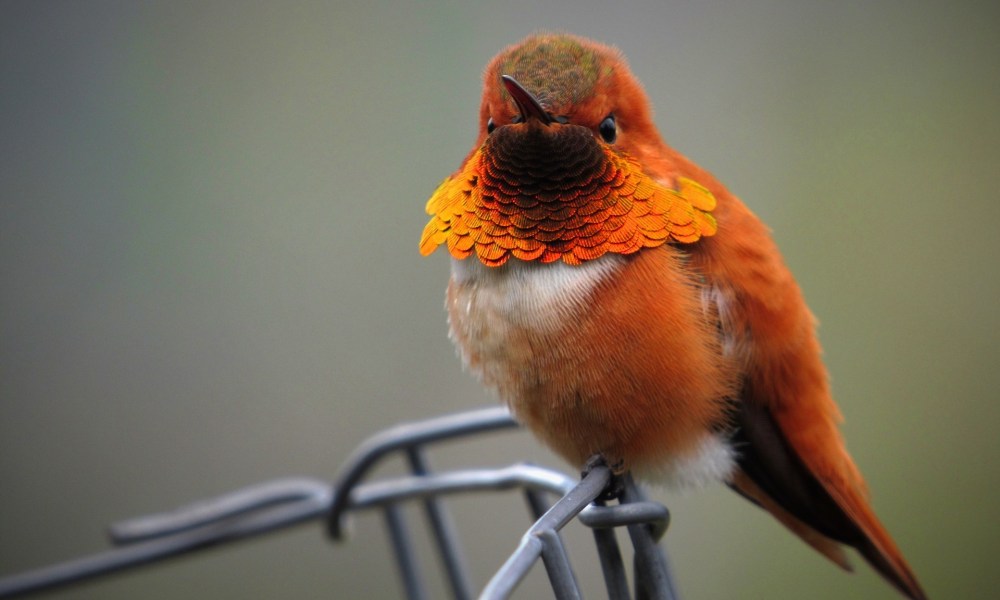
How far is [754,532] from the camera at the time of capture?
125 inches

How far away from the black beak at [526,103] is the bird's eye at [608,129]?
0.35 feet

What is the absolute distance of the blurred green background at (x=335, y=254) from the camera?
304cm

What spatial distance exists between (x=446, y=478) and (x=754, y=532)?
2012 mm

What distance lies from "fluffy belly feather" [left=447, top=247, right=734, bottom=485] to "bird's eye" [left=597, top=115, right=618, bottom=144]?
0.18 m

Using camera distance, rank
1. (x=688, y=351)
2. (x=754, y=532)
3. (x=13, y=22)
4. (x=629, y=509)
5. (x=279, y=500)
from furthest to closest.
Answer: (x=754, y=532) < (x=13, y=22) < (x=279, y=500) < (x=688, y=351) < (x=629, y=509)

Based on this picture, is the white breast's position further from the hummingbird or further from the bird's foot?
the bird's foot

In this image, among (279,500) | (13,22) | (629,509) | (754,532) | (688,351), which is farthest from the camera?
(754,532)

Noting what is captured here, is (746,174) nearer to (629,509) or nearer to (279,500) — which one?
(279,500)

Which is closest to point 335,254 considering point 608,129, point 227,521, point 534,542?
point 227,521

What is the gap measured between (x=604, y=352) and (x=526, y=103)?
1.15ft

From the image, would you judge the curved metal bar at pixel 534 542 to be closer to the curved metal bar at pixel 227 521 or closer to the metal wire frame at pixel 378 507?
the metal wire frame at pixel 378 507

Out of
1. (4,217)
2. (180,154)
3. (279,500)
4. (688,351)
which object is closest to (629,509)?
(688,351)

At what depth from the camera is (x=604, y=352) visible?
1323 mm

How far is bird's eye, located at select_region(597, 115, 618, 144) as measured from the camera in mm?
1359
